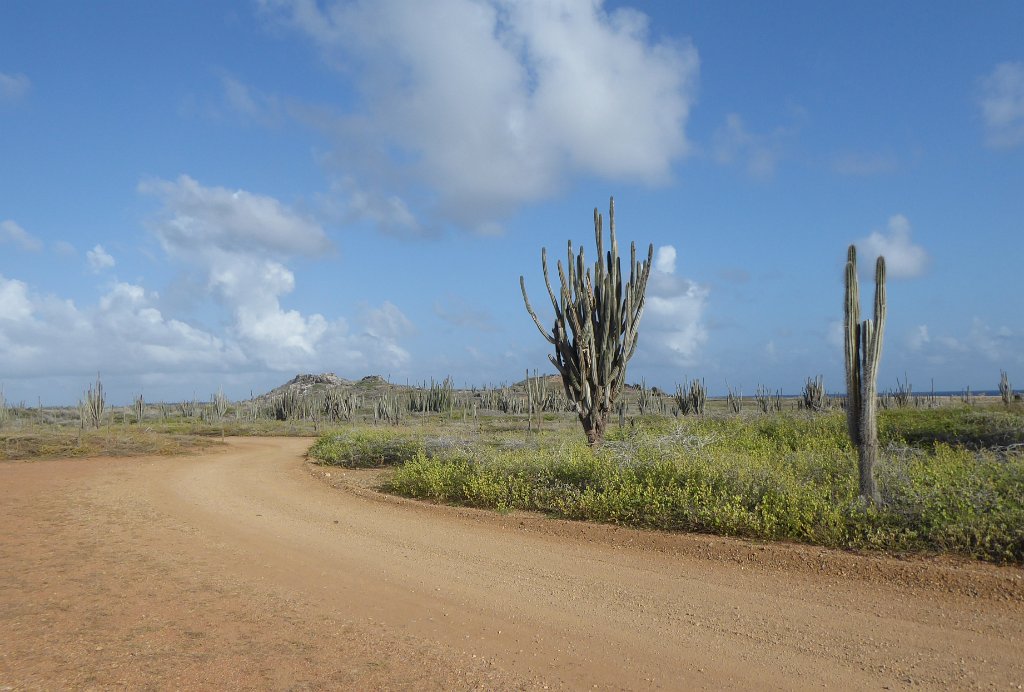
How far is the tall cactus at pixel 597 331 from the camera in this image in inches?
491

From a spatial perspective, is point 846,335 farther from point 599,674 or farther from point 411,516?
point 411,516

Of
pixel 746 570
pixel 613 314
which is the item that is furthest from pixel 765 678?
pixel 613 314

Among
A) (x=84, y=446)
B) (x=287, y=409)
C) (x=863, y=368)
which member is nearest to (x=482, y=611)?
(x=863, y=368)

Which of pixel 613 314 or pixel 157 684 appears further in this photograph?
pixel 613 314

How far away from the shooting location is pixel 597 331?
12.8 metres

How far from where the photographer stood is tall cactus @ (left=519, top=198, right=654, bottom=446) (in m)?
12.5

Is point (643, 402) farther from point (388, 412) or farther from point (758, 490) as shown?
point (758, 490)

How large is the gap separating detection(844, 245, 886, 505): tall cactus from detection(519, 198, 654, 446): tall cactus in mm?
5110

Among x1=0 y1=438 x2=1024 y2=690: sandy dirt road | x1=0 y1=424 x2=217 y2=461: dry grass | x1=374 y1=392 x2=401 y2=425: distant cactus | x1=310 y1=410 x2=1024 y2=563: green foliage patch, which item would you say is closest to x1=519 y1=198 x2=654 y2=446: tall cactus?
x1=310 y1=410 x2=1024 y2=563: green foliage patch

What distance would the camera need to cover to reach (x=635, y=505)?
8031 millimetres

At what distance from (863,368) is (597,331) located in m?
5.72

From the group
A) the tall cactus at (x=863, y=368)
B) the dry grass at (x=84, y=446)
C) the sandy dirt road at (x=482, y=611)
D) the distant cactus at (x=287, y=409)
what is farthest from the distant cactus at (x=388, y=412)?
the tall cactus at (x=863, y=368)

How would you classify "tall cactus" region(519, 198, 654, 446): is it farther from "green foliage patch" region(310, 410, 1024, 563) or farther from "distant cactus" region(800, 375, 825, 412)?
"distant cactus" region(800, 375, 825, 412)

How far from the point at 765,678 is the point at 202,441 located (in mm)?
23783
